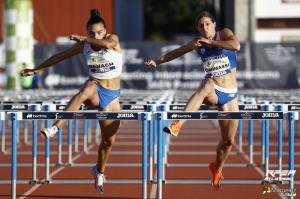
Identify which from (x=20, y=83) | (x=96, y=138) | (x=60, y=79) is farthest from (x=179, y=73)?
(x=96, y=138)

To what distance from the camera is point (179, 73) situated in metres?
33.5

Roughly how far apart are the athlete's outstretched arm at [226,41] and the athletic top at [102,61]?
1091mm

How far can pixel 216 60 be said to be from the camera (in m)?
10.1

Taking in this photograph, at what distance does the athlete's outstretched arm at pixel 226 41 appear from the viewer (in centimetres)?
963

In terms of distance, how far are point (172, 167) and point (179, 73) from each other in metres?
18.9

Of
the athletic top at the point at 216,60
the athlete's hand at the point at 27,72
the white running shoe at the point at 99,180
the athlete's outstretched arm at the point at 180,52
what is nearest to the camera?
the athlete's outstretched arm at the point at 180,52

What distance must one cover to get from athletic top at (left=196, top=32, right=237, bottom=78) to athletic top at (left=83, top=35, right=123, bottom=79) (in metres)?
0.94

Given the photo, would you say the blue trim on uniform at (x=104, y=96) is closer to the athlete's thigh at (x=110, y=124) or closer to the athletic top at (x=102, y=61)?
the athlete's thigh at (x=110, y=124)

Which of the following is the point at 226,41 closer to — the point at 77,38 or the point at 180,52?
the point at 180,52

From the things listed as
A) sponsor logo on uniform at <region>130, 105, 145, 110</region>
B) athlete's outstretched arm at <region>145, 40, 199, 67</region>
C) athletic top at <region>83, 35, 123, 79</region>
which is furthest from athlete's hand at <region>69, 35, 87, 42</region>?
sponsor logo on uniform at <region>130, 105, 145, 110</region>

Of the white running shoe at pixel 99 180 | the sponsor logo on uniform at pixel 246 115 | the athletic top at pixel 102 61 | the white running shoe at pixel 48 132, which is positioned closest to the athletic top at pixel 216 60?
the sponsor logo on uniform at pixel 246 115

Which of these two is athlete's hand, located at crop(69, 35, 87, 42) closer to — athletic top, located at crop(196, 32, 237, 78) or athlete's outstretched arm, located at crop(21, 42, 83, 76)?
athlete's outstretched arm, located at crop(21, 42, 83, 76)

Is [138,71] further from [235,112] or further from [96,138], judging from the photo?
[235,112]

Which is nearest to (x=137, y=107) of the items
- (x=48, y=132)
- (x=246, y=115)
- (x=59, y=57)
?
(x=59, y=57)
